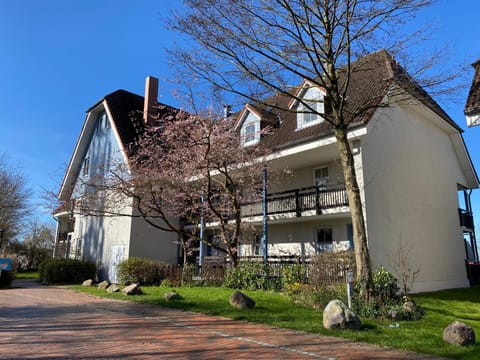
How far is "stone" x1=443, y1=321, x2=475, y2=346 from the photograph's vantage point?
690 cm

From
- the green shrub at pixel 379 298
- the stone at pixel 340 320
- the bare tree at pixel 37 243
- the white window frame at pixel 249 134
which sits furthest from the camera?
the bare tree at pixel 37 243

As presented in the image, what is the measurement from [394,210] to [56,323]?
44.5 feet

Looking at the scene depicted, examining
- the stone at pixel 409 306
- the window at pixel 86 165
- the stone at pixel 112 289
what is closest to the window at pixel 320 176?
the stone at pixel 409 306

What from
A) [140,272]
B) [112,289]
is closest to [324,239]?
[140,272]

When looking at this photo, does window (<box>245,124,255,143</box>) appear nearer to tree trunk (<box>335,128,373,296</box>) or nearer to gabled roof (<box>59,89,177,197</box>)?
gabled roof (<box>59,89,177,197</box>)

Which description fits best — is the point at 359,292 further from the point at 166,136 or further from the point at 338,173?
the point at 166,136

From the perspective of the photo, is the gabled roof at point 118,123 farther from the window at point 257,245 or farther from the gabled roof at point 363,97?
the window at point 257,245

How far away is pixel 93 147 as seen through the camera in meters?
26.5

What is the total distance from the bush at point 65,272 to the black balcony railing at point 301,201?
10.3 m

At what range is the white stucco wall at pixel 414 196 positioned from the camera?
51.5 feet

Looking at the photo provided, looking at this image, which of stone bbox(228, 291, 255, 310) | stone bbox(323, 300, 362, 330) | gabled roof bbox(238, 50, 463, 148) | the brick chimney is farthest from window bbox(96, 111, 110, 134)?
stone bbox(323, 300, 362, 330)

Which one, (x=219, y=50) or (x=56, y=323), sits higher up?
(x=219, y=50)

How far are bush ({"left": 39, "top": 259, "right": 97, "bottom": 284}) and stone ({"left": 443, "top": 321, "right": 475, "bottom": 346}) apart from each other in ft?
65.4

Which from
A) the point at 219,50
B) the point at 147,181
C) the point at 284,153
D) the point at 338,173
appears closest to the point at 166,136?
the point at 147,181
